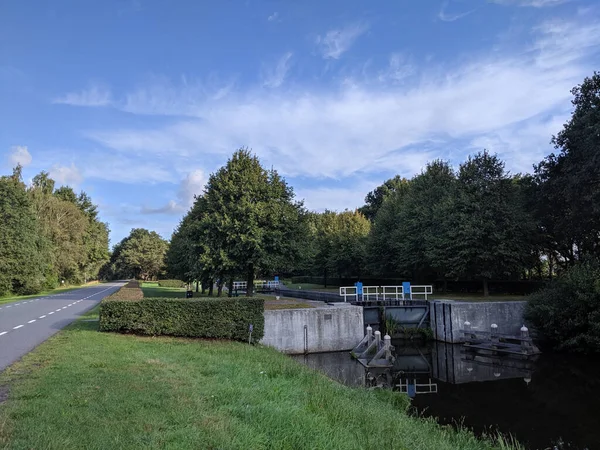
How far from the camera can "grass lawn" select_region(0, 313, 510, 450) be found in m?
5.54

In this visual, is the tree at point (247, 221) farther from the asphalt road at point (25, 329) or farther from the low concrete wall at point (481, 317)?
the low concrete wall at point (481, 317)

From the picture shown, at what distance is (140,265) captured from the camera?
363 feet

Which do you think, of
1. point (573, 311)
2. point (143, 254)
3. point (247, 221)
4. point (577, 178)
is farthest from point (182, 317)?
point (143, 254)

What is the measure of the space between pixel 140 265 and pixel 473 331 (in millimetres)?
100704

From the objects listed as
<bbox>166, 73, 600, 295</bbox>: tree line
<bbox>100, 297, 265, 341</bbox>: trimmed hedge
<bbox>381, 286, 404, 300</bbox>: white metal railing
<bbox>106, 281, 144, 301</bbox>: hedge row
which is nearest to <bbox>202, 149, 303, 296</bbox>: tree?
<bbox>166, 73, 600, 295</bbox>: tree line

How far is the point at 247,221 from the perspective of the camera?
81.6 feet

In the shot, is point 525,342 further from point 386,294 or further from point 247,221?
point 247,221

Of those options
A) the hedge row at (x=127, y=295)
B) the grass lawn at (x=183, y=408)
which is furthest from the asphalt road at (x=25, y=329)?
the hedge row at (x=127, y=295)

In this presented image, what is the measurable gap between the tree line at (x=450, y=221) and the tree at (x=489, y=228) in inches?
2.8

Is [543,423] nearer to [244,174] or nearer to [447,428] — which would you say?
[447,428]

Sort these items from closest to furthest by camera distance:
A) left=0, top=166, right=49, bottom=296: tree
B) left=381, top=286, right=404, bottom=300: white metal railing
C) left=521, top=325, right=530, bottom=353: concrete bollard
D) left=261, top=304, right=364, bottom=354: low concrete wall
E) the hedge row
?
the hedge row
left=261, top=304, right=364, bottom=354: low concrete wall
left=521, top=325, right=530, bottom=353: concrete bollard
left=381, top=286, right=404, bottom=300: white metal railing
left=0, top=166, right=49, bottom=296: tree

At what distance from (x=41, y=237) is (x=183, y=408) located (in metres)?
48.7

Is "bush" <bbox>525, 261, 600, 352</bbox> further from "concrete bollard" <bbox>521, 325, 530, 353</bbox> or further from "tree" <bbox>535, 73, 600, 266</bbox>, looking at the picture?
"tree" <bbox>535, 73, 600, 266</bbox>

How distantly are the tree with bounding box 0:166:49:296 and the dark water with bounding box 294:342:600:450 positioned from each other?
35.0 m
